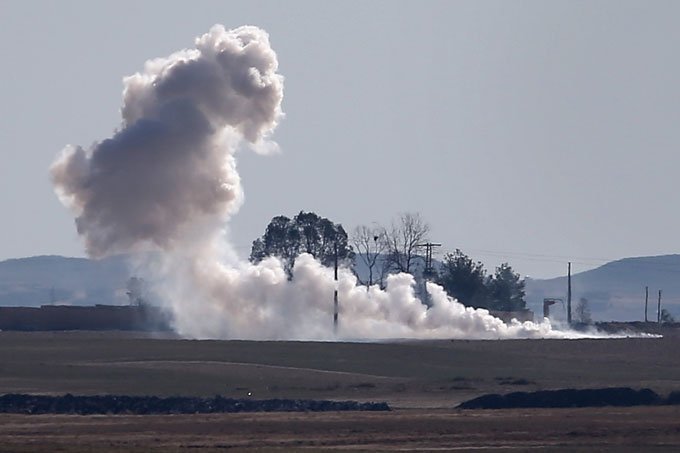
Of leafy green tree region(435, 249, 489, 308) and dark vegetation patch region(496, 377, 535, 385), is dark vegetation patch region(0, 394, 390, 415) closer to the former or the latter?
dark vegetation patch region(496, 377, 535, 385)

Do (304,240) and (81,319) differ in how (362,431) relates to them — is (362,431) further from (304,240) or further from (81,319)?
(304,240)

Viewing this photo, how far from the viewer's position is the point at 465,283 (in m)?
150

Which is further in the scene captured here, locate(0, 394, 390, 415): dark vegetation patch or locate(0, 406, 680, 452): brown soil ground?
locate(0, 394, 390, 415): dark vegetation patch

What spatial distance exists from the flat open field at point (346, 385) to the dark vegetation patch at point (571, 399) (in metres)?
1.48

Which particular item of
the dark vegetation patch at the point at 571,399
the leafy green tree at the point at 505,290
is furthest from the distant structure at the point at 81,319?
the dark vegetation patch at the point at 571,399

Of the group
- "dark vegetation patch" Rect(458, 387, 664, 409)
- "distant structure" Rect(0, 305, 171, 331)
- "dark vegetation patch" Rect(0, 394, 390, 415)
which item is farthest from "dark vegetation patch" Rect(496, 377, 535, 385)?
"distant structure" Rect(0, 305, 171, 331)

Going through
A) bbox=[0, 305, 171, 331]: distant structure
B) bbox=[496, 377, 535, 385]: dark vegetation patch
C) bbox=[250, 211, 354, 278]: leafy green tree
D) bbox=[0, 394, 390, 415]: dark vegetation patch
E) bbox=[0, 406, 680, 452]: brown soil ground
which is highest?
bbox=[250, 211, 354, 278]: leafy green tree

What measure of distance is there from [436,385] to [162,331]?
5165cm

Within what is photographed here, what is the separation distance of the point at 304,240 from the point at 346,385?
7705 cm

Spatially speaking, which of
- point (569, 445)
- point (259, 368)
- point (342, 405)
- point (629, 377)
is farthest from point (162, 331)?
point (569, 445)

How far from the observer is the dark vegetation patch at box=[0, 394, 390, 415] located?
2368 inches

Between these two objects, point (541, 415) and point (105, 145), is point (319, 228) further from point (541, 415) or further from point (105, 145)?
point (541, 415)

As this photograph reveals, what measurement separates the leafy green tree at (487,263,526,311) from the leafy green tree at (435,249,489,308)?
11.1ft

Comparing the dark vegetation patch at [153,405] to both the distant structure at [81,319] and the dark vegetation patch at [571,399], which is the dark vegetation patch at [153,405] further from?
the distant structure at [81,319]
